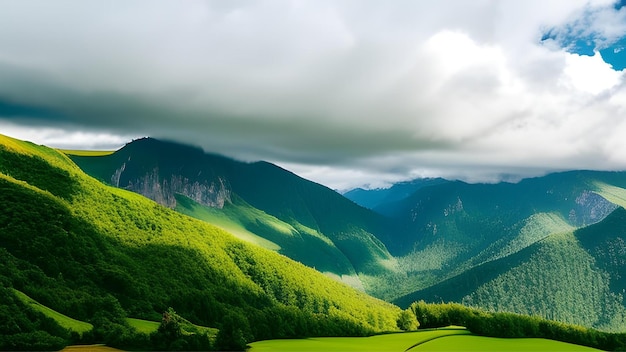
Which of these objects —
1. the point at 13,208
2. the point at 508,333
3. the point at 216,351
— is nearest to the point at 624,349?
the point at 508,333

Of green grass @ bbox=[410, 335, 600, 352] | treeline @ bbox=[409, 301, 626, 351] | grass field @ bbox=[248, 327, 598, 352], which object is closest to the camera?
grass field @ bbox=[248, 327, 598, 352]

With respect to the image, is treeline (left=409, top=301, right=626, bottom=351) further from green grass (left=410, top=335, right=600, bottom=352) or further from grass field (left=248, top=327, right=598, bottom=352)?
green grass (left=410, top=335, right=600, bottom=352)

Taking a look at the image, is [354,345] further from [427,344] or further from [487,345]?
[487,345]

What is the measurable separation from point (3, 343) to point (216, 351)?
34901mm

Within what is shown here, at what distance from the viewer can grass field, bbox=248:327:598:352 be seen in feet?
310

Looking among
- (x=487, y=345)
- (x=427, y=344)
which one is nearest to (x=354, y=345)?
(x=427, y=344)

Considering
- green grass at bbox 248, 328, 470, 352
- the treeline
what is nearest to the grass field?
green grass at bbox 248, 328, 470, 352

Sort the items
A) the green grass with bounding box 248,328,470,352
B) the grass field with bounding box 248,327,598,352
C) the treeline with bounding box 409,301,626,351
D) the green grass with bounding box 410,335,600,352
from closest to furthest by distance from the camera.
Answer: the green grass with bounding box 248,328,470,352
the grass field with bounding box 248,327,598,352
the green grass with bounding box 410,335,600,352
the treeline with bounding box 409,301,626,351

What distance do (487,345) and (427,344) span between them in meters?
12.4

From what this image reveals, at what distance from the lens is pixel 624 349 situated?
13125 cm

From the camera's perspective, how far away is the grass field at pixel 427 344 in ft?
310

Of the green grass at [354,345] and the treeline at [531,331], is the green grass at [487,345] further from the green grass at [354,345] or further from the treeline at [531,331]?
the treeline at [531,331]

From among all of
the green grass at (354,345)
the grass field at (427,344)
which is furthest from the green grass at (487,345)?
the green grass at (354,345)

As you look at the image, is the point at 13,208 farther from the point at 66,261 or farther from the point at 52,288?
the point at 52,288
